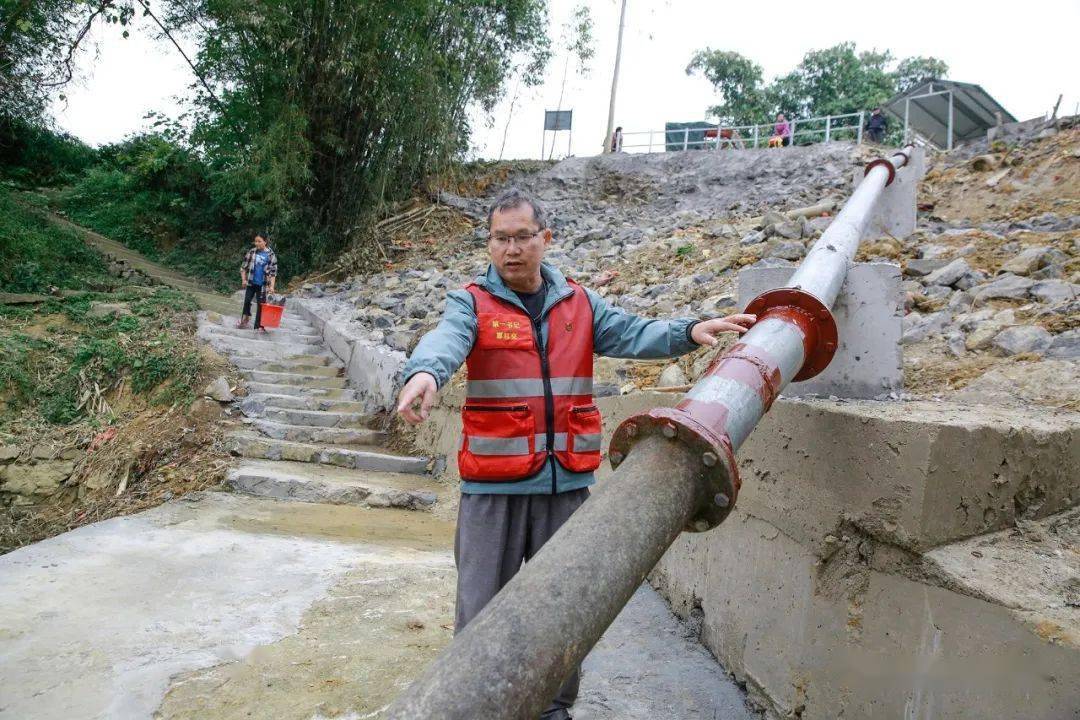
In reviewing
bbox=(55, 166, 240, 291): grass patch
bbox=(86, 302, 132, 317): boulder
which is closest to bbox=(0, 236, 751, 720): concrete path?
bbox=(86, 302, 132, 317): boulder

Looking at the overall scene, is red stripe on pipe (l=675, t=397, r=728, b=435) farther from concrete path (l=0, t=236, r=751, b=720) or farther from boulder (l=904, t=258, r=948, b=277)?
boulder (l=904, t=258, r=948, b=277)

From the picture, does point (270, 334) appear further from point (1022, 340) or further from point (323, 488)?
point (1022, 340)

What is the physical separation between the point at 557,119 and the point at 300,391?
63.3ft

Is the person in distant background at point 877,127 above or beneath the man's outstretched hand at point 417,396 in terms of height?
above

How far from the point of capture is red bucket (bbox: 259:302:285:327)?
→ 30.2ft

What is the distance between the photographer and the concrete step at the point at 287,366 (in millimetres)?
7715

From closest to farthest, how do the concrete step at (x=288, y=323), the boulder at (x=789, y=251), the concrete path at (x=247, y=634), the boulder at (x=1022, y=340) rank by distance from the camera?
the concrete path at (x=247, y=634) < the boulder at (x=1022, y=340) < the boulder at (x=789, y=251) < the concrete step at (x=288, y=323)

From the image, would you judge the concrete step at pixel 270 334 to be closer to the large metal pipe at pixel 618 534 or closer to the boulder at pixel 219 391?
the boulder at pixel 219 391

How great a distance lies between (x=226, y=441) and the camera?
5863mm

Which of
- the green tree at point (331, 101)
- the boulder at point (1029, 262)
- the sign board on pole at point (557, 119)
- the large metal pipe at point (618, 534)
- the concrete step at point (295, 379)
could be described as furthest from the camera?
the sign board on pole at point (557, 119)

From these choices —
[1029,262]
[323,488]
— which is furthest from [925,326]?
[323,488]

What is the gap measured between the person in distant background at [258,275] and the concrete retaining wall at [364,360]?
84cm

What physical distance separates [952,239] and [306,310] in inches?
354

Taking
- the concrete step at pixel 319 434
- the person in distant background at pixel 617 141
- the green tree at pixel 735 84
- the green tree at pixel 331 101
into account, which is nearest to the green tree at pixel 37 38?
the green tree at pixel 331 101
